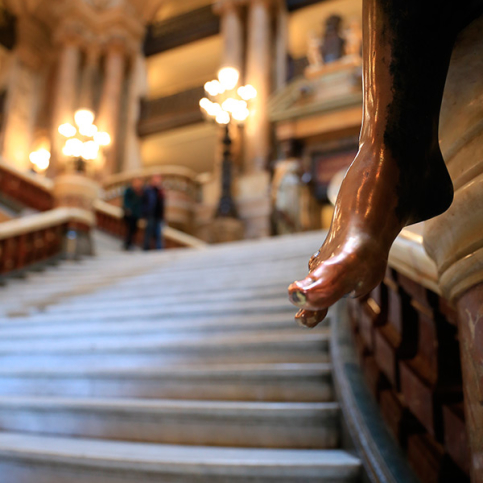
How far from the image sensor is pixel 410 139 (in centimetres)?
58

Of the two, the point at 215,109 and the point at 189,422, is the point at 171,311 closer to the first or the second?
the point at 189,422

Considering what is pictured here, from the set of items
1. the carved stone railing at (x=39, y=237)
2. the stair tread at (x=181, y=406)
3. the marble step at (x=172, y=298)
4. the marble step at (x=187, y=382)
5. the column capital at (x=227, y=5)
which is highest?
the column capital at (x=227, y=5)

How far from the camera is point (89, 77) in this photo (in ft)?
51.7

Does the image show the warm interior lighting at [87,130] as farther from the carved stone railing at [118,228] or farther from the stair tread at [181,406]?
the stair tread at [181,406]

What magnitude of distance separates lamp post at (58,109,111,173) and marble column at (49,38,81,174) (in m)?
6.17

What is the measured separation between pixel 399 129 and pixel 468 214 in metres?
0.14

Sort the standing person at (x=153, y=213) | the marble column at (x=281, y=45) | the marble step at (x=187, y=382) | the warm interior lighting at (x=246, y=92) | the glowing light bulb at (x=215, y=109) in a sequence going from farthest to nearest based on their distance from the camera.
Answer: the marble column at (x=281, y=45) → the glowing light bulb at (x=215, y=109) → the warm interior lighting at (x=246, y=92) → the standing person at (x=153, y=213) → the marble step at (x=187, y=382)

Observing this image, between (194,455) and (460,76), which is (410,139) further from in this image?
(194,455)

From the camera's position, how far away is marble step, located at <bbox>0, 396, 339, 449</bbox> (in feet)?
5.92

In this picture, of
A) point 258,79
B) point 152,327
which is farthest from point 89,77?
point 152,327

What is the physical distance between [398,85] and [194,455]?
58.1 inches

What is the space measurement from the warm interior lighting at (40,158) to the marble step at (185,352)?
1390cm

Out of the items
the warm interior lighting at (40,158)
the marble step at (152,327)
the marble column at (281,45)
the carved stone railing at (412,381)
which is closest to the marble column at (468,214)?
the carved stone railing at (412,381)

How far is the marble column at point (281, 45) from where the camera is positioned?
13.4 meters
